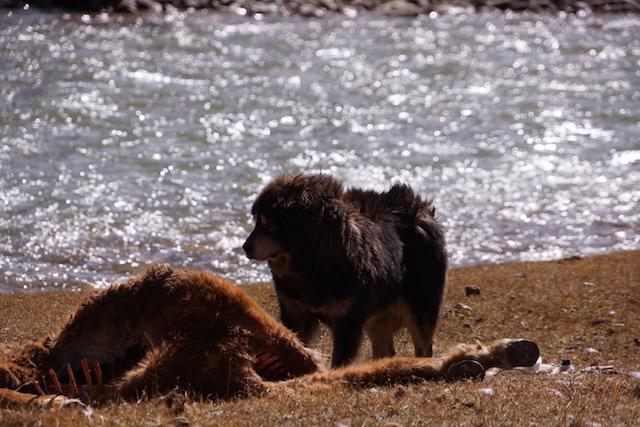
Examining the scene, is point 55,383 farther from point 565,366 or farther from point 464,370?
point 565,366

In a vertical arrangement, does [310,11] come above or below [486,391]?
below

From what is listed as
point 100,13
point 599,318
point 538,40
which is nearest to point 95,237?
point 599,318

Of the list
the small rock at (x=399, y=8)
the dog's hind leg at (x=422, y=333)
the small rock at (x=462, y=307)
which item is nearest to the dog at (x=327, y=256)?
the dog's hind leg at (x=422, y=333)

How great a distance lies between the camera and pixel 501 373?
764 centimetres

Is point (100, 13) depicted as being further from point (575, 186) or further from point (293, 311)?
point (293, 311)

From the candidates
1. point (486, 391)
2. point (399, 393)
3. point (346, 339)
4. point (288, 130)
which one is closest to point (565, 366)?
point (346, 339)

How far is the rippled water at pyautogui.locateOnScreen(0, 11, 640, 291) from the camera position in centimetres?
1458

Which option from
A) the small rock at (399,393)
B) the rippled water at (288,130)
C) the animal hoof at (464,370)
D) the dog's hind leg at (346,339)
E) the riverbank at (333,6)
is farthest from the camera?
the riverbank at (333,6)

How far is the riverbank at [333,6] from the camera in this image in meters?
25.6

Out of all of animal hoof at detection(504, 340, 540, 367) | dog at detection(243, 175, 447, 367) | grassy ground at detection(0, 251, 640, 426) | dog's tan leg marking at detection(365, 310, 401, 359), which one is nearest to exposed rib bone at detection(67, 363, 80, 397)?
grassy ground at detection(0, 251, 640, 426)

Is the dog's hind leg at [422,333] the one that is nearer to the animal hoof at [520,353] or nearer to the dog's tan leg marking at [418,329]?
the dog's tan leg marking at [418,329]

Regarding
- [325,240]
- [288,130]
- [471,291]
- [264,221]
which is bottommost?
[288,130]

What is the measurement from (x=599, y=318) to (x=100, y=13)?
1672 centimetres

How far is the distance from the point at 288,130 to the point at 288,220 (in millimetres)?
10822
